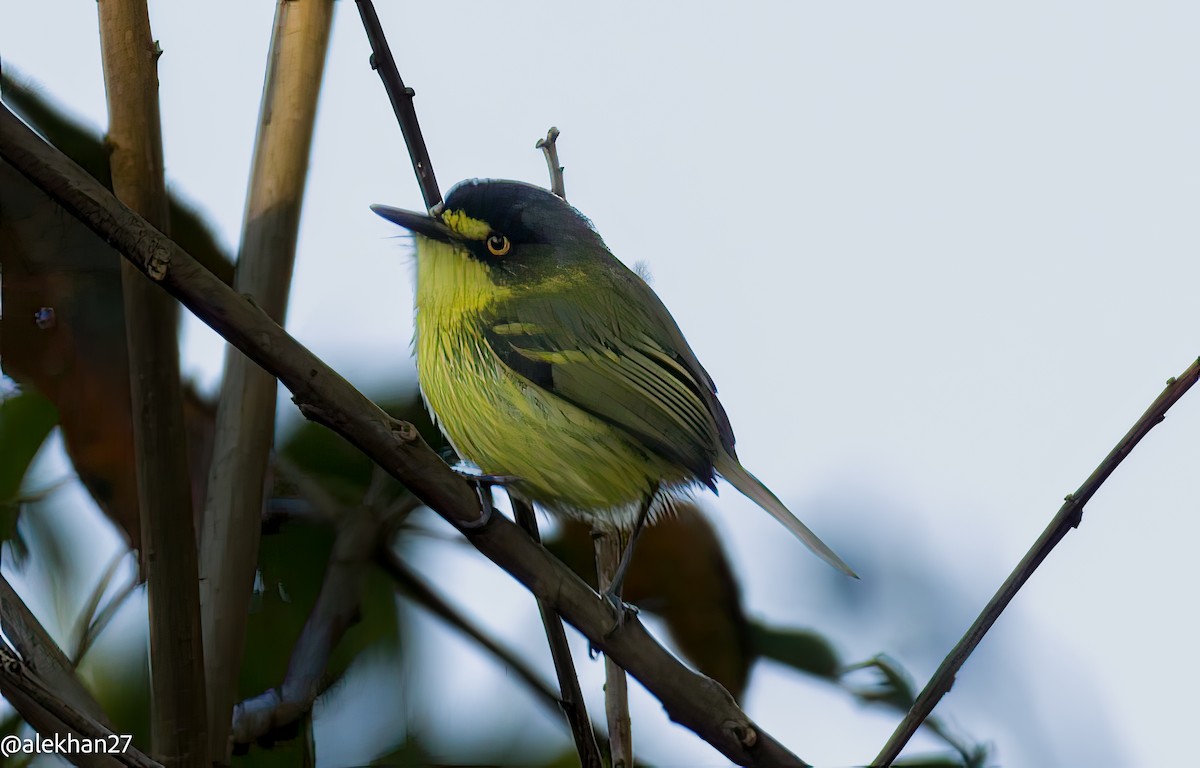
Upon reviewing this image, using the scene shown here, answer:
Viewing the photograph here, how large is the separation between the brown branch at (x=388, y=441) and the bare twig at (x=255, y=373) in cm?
53

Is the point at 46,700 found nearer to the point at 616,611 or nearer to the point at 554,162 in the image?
the point at 616,611

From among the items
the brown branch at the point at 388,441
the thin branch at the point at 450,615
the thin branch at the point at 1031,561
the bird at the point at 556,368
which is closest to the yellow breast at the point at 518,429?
the bird at the point at 556,368

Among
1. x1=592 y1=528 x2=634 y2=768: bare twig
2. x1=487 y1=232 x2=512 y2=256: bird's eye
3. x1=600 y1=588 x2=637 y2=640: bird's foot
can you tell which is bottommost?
x1=592 y1=528 x2=634 y2=768: bare twig

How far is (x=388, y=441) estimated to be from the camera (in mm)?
1127

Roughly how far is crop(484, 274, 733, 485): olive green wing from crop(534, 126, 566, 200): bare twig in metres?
0.20

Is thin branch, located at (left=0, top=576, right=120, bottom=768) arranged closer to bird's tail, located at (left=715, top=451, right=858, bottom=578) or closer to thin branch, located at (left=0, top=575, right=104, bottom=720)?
thin branch, located at (left=0, top=575, right=104, bottom=720)

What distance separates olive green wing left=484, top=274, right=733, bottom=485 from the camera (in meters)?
1.54

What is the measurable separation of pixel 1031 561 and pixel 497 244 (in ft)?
2.85

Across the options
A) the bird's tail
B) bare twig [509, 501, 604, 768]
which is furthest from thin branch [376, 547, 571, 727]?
the bird's tail

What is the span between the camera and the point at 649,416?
1.54m

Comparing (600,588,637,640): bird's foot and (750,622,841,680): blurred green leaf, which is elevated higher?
(600,588,637,640): bird's foot

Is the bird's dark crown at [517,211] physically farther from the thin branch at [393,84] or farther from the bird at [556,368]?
the thin branch at [393,84]

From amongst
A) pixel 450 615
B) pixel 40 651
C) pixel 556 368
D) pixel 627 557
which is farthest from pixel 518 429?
pixel 40 651

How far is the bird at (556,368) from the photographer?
153cm
